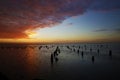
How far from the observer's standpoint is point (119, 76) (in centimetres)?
3506

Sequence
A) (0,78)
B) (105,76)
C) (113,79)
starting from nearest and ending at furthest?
(0,78) < (113,79) < (105,76)

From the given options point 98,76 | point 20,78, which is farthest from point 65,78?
point 20,78

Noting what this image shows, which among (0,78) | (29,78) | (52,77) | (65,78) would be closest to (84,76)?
(65,78)

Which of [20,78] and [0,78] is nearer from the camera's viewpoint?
[0,78]

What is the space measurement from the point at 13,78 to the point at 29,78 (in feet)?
11.2

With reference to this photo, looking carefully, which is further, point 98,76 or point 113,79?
point 98,76

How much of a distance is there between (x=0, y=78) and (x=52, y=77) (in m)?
12.4

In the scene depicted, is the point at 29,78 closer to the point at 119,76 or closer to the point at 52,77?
the point at 52,77

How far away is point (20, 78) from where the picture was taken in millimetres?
34531

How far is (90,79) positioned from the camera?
33.5 m

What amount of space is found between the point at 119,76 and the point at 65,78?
1209 centimetres

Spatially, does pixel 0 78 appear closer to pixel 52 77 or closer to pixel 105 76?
pixel 52 77

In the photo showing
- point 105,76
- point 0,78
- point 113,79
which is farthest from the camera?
point 105,76

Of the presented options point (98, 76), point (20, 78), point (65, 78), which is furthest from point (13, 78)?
point (98, 76)
